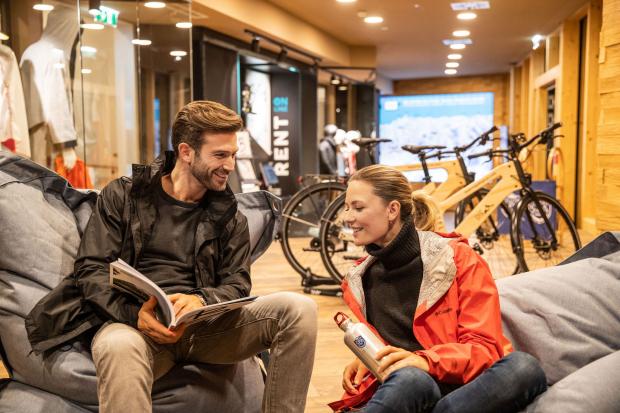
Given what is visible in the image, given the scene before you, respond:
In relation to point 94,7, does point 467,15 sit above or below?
above

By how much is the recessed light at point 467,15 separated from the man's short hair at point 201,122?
25.6ft

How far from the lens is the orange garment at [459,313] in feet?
5.92

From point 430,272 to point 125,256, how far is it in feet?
2.92

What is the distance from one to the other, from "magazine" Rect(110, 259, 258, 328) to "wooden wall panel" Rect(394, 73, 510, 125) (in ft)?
53.4

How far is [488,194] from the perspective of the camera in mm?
5379

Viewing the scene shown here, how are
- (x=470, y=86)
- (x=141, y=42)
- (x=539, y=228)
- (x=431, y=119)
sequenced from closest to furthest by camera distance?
(x=539, y=228) → (x=141, y=42) → (x=431, y=119) → (x=470, y=86)

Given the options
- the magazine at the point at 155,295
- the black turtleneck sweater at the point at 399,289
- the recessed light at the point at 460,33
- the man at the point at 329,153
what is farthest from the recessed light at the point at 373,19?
the magazine at the point at 155,295

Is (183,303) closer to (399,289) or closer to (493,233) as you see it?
(399,289)

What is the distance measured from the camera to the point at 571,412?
171cm

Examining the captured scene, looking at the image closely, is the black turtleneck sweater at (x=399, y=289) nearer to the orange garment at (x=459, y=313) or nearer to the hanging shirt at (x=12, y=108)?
the orange garment at (x=459, y=313)

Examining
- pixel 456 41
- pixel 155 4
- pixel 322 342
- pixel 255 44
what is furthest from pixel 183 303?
pixel 456 41

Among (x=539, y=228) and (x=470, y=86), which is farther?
(x=470, y=86)

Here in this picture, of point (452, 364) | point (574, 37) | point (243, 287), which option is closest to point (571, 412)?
point (452, 364)

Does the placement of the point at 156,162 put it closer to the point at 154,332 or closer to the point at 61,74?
the point at 154,332
